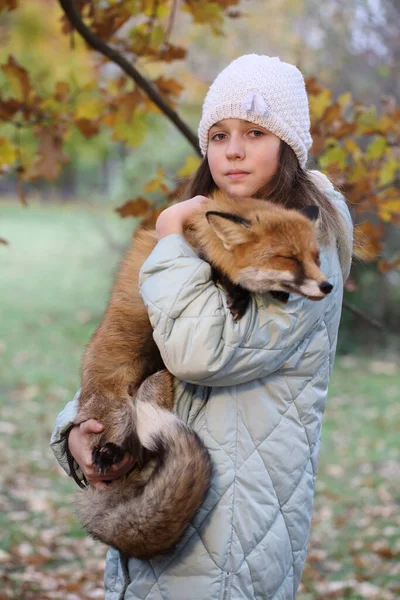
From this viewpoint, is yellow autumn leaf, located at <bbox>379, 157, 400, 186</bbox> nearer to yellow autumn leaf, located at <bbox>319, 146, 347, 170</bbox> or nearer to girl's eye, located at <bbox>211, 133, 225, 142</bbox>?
yellow autumn leaf, located at <bbox>319, 146, 347, 170</bbox>

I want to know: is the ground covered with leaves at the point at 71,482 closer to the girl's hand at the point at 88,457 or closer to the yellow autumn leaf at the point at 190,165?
the yellow autumn leaf at the point at 190,165

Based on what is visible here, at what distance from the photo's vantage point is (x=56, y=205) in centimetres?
3038

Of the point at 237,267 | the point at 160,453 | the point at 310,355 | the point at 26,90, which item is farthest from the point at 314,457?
the point at 26,90

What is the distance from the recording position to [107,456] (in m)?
2.35

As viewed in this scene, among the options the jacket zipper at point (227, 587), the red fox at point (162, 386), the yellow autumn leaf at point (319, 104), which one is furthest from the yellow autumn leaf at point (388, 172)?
the jacket zipper at point (227, 587)

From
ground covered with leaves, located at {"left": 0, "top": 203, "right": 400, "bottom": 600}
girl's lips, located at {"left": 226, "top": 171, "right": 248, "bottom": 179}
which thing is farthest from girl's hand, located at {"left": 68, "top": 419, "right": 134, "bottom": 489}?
ground covered with leaves, located at {"left": 0, "top": 203, "right": 400, "bottom": 600}

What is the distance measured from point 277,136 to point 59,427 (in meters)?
1.27

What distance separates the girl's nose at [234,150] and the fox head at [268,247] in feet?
0.73

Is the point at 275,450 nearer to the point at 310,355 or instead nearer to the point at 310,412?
the point at 310,412

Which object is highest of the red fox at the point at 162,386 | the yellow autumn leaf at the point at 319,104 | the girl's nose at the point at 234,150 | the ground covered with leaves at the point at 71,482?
the girl's nose at the point at 234,150

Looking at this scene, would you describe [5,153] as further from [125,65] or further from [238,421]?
[238,421]

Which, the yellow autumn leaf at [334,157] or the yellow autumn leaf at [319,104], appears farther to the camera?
the yellow autumn leaf at [319,104]

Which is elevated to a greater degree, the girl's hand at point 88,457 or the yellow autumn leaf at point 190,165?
the yellow autumn leaf at point 190,165

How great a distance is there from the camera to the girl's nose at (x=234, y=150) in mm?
2396
